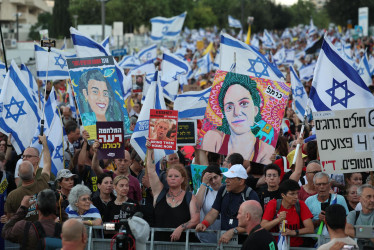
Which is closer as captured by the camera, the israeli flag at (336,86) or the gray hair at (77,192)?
the gray hair at (77,192)

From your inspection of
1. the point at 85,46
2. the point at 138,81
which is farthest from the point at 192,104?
the point at 138,81

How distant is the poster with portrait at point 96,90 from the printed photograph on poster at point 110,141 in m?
0.82

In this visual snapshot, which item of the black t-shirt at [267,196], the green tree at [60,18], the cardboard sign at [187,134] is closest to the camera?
the black t-shirt at [267,196]

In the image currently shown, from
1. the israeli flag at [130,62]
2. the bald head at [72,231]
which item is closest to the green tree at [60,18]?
the israeli flag at [130,62]

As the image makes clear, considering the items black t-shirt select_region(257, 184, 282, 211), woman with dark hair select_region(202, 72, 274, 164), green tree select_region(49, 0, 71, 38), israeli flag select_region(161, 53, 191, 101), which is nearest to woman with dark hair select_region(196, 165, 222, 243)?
black t-shirt select_region(257, 184, 282, 211)

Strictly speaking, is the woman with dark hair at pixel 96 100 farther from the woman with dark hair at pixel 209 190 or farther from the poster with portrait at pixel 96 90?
the woman with dark hair at pixel 209 190

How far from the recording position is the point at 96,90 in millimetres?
11664

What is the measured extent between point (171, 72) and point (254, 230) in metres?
12.4

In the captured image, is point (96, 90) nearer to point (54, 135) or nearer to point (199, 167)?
point (54, 135)

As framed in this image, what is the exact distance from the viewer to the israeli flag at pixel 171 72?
59.8 ft

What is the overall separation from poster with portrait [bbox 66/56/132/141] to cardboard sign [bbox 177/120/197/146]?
1.11 metres

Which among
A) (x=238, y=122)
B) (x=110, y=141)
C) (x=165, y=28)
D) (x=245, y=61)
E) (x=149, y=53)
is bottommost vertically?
(x=110, y=141)

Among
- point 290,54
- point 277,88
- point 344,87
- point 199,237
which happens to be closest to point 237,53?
point 277,88

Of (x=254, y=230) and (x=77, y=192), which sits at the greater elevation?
(x=77, y=192)
